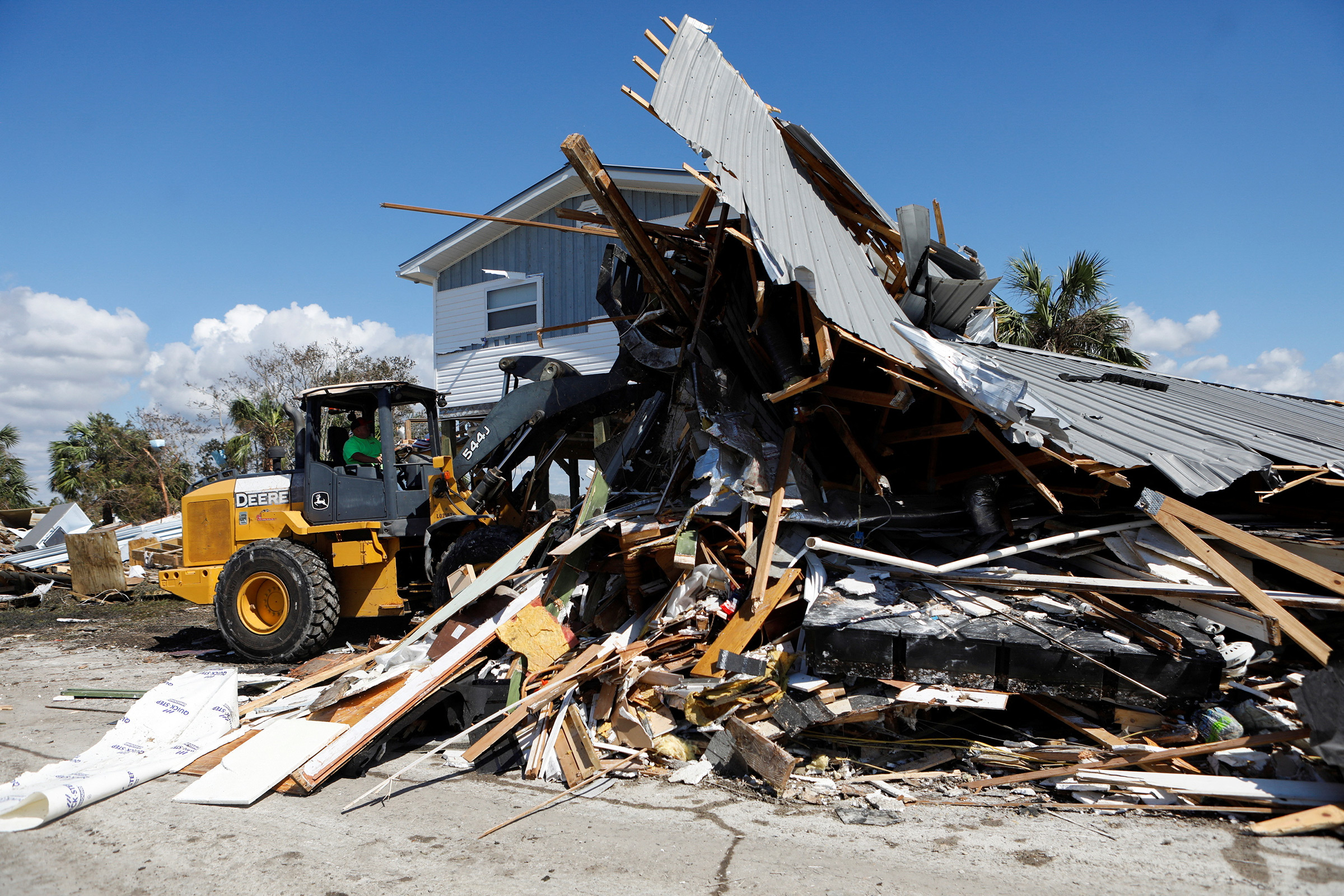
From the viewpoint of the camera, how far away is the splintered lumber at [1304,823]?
3404mm

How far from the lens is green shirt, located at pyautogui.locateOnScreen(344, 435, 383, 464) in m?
8.65

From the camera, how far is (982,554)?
528 centimetres

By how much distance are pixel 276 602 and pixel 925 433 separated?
6856mm

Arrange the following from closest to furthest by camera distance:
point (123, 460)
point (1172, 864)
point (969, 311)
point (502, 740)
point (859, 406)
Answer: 1. point (1172, 864)
2. point (502, 740)
3. point (859, 406)
4. point (969, 311)
5. point (123, 460)

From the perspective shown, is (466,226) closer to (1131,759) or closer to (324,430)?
(324,430)

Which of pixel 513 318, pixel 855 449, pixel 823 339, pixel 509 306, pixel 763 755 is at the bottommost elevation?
pixel 763 755

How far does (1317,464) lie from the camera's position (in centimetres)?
539

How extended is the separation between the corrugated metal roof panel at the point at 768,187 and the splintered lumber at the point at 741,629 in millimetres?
1797

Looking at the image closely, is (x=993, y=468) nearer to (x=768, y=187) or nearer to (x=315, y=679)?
(x=768, y=187)

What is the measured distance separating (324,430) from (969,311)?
7347 mm

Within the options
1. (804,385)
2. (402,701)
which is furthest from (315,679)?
(804,385)

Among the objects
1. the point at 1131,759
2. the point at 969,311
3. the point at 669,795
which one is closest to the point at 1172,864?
the point at 1131,759

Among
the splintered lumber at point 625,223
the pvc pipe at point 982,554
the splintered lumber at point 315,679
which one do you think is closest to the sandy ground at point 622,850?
the splintered lumber at point 315,679

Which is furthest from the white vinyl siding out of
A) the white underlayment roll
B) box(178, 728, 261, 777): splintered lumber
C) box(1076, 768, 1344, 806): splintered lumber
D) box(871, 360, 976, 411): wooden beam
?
box(1076, 768, 1344, 806): splintered lumber
